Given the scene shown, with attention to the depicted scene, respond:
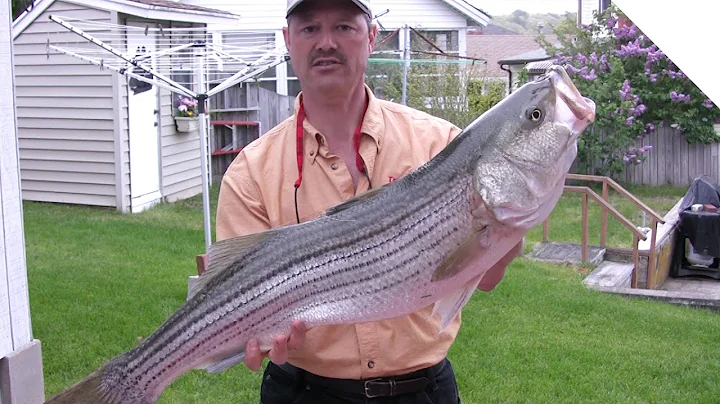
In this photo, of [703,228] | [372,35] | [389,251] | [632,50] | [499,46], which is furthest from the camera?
[499,46]

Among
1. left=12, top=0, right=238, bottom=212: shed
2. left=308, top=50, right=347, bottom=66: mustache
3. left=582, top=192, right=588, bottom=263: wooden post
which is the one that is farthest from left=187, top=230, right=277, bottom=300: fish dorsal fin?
left=12, top=0, right=238, bottom=212: shed

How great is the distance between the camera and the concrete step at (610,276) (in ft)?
35.3

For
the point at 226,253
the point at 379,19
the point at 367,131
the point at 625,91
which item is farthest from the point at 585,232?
the point at 379,19

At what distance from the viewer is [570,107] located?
2.51 meters

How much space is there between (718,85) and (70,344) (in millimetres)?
5897

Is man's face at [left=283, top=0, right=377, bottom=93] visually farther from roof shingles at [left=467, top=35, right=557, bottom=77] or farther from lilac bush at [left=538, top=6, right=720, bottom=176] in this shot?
roof shingles at [left=467, top=35, right=557, bottom=77]

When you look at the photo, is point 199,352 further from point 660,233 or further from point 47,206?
point 47,206

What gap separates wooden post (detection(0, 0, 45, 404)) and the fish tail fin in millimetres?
2620

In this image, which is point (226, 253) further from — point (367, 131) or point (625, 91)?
point (625, 91)

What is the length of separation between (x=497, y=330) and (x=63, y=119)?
10067 mm

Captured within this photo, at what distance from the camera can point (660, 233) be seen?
13086 mm

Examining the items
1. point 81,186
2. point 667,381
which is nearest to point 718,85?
point 667,381

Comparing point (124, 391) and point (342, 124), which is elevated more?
point (342, 124)

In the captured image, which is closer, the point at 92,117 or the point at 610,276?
the point at 610,276
